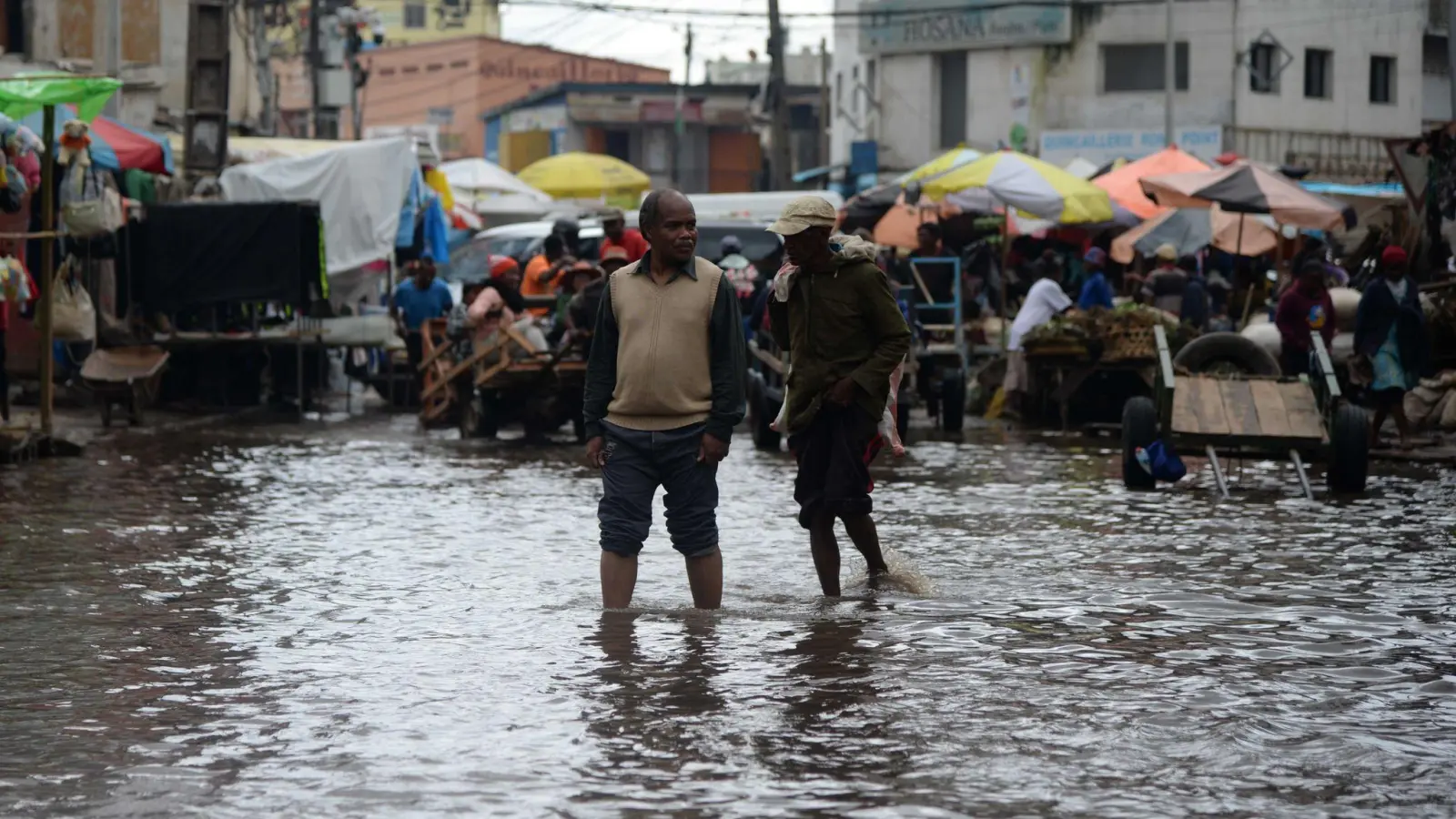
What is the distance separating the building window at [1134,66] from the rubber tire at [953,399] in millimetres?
27285

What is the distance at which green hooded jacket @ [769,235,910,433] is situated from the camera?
8.79 metres

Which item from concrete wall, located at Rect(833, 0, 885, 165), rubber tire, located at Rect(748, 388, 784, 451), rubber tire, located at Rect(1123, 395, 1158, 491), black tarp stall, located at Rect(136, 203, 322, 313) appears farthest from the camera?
concrete wall, located at Rect(833, 0, 885, 165)

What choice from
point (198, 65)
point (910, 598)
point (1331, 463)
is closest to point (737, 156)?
point (198, 65)

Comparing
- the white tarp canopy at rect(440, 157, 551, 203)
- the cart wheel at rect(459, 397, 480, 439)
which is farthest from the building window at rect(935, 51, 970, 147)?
the cart wheel at rect(459, 397, 480, 439)

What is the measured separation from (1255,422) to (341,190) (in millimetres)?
12855

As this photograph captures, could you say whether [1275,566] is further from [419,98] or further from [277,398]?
[419,98]

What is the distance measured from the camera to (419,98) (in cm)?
8469

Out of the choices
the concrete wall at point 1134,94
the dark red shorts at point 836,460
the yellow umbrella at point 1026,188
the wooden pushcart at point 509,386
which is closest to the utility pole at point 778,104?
the concrete wall at point 1134,94

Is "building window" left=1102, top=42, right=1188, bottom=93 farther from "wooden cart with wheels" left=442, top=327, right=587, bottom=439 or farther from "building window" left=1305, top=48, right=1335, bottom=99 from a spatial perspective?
"wooden cart with wheels" left=442, top=327, right=587, bottom=439

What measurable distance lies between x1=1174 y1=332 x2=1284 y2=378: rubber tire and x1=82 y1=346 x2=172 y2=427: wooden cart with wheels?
1003 cm

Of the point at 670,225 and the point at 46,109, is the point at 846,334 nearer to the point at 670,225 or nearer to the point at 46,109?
the point at 670,225

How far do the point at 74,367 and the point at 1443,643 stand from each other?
Answer: 57.4ft

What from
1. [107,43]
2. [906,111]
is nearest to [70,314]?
[107,43]

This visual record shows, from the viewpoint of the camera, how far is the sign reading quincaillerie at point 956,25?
4662 cm
